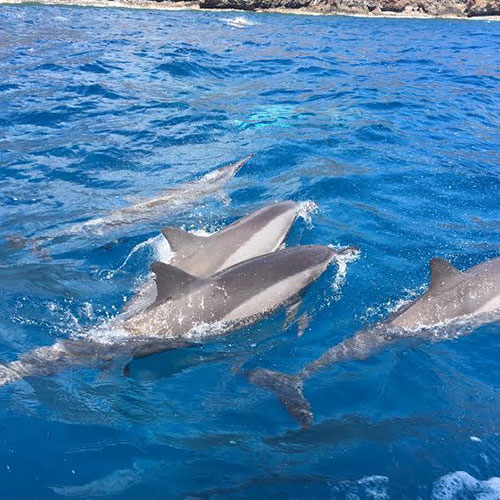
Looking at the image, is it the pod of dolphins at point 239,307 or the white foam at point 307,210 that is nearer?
the pod of dolphins at point 239,307

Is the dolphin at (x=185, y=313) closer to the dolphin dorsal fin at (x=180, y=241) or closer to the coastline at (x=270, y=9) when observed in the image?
the dolphin dorsal fin at (x=180, y=241)

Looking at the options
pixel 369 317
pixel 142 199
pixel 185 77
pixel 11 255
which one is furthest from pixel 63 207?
pixel 185 77

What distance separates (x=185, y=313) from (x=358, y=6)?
2746 inches

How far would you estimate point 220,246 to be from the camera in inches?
318

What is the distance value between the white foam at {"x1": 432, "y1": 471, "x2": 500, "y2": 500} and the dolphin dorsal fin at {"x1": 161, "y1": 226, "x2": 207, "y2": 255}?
4490 mm

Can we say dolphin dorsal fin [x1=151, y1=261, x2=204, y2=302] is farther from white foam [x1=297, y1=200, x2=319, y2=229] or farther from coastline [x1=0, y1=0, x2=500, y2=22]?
coastline [x1=0, y1=0, x2=500, y2=22]

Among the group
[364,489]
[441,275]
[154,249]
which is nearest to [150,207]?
[154,249]

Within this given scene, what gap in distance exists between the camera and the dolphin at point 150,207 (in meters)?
9.52

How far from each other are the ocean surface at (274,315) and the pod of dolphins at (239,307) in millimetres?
175

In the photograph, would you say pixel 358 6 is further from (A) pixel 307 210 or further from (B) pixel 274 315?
(B) pixel 274 315

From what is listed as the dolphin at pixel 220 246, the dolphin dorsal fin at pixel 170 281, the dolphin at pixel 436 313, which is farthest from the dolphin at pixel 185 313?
the dolphin at pixel 436 313

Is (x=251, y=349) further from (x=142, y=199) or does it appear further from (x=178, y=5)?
(x=178, y=5)

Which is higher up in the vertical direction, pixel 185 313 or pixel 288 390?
pixel 185 313

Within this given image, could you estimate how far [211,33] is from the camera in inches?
1506
